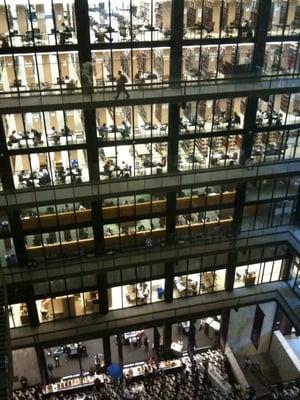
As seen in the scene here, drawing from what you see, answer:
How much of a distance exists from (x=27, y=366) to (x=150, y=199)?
1076 centimetres

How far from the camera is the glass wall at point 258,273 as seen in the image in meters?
23.7

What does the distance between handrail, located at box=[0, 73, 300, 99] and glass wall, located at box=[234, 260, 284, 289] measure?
32.1 ft

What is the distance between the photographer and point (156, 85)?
696 inches

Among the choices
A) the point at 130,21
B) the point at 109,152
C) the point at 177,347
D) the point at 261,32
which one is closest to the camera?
the point at 130,21

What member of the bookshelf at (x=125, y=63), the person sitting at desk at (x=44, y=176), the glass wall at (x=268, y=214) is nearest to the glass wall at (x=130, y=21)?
the bookshelf at (x=125, y=63)

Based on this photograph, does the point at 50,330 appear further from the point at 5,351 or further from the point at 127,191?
the point at 127,191

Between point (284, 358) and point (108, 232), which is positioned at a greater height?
point (108, 232)

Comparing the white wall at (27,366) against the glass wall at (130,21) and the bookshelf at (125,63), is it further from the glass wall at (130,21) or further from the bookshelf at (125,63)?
the glass wall at (130,21)

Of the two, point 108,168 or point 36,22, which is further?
point 108,168

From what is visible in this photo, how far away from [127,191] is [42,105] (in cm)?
489

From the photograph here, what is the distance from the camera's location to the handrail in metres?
16.6

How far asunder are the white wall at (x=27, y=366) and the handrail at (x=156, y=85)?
12.8 m

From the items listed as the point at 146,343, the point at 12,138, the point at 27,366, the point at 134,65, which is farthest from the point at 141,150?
the point at 27,366

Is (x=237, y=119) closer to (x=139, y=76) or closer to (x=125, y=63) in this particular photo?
(x=139, y=76)
